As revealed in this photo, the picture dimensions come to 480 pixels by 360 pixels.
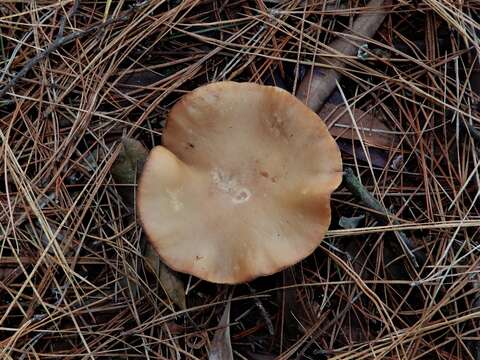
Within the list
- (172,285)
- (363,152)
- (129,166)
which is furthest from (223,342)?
(363,152)

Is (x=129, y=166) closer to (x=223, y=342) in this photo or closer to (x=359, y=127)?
(x=223, y=342)

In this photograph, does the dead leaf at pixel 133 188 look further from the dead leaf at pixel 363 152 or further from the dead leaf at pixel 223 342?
the dead leaf at pixel 363 152

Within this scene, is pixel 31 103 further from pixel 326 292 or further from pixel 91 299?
pixel 326 292

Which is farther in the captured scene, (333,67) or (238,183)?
(333,67)

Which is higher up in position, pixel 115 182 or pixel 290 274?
pixel 115 182

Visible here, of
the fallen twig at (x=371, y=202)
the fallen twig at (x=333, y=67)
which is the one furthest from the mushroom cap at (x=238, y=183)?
the fallen twig at (x=333, y=67)

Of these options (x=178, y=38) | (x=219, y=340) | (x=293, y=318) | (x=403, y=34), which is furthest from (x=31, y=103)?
(x=403, y=34)
